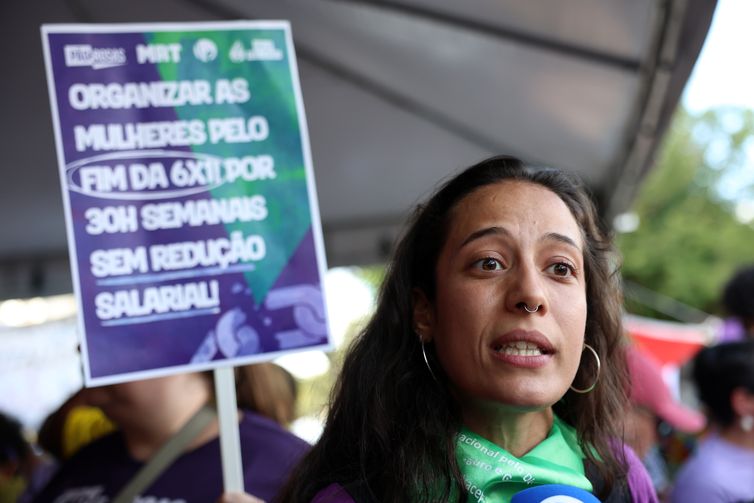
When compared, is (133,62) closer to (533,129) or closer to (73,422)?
(73,422)

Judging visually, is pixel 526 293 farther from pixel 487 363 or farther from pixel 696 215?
pixel 696 215

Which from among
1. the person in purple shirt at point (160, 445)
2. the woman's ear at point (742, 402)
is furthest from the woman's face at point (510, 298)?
the woman's ear at point (742, 402)

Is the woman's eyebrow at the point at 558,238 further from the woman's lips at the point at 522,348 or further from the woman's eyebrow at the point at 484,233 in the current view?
the woman's lips at the point at 522,348

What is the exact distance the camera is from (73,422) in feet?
13.4

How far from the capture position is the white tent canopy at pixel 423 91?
3.66m

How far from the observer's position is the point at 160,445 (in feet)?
9.31

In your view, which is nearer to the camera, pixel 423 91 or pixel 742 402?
pixel 742 402

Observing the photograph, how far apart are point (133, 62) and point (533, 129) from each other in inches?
113

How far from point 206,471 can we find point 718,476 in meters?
1.73

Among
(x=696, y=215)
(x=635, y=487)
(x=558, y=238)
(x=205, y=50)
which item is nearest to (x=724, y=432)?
(x=635, y=487)

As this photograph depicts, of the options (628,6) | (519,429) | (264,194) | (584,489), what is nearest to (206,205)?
(264,194)

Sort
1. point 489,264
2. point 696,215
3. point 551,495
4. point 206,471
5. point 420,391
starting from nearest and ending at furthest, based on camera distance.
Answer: point 551,495 → point 489,264 → point 420,391 → point 206,471 → point 696,215

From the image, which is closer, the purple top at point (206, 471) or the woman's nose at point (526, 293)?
the woman's nose at point (526, 293)

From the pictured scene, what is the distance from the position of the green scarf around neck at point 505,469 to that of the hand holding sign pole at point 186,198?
31.1 inches
